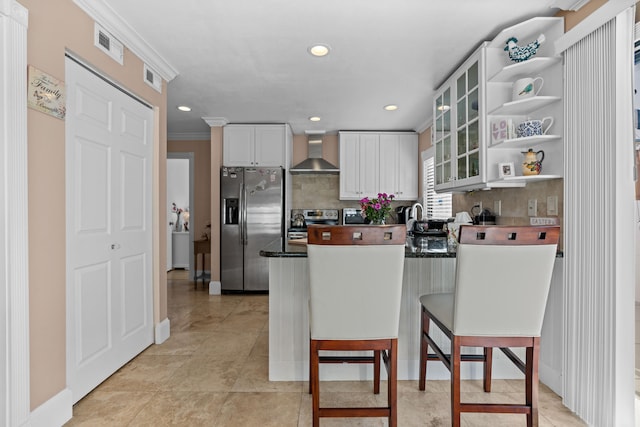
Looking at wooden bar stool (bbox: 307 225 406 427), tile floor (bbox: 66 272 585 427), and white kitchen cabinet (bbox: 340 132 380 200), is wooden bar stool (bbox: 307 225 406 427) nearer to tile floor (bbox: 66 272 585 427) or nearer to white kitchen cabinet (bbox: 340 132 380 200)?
tile floor (bbox: 66 272 585 427)

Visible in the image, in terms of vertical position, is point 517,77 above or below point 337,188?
above

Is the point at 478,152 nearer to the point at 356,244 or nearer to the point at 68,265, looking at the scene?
the point at 356,244

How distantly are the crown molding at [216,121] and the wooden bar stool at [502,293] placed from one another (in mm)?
4020

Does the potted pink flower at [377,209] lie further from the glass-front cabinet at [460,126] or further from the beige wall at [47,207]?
the beige wall at [47,207]

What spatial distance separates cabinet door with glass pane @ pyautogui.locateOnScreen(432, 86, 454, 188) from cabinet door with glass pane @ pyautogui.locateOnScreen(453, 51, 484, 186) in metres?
0.18

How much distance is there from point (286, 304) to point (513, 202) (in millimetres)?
1930

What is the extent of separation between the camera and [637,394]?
207 centimetres

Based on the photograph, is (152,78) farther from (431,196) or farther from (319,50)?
(431,196)

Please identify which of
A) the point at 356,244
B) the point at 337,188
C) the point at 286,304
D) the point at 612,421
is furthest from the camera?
the point at 337,188

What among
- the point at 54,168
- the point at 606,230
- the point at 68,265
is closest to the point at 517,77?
the point at 606,230

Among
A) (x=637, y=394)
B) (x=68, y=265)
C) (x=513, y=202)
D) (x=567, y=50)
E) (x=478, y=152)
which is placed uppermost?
(x=567, y=50)

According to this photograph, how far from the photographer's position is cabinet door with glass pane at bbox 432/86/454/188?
3.22m

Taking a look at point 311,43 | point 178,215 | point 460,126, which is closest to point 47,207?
point 311,43

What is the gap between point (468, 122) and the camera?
2775mm
